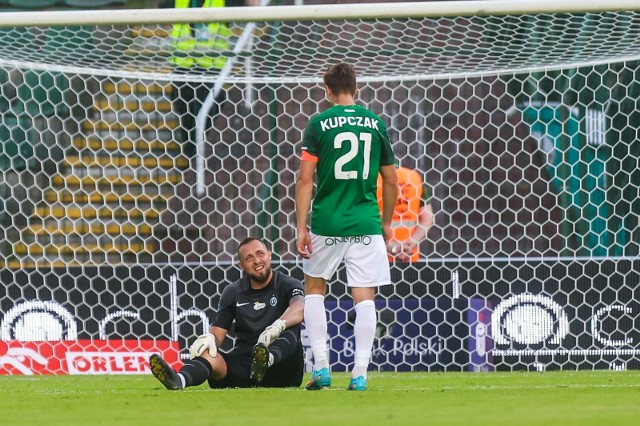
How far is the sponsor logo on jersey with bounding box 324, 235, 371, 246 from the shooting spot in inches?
209

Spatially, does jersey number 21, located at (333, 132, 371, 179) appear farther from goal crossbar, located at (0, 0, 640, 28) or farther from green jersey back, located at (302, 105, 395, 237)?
goal crossbar, located at (0, 0, 640, 28)

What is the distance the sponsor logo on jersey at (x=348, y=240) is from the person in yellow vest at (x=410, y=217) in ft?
8.52

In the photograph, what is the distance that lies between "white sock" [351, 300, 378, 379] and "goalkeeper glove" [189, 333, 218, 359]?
0.69 metres

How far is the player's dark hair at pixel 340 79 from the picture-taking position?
5.28m

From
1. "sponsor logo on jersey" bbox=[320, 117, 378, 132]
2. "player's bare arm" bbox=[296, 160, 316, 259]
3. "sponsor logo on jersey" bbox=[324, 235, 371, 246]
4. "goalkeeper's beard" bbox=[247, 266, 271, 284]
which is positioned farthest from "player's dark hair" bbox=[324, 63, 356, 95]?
"goalkeeper's beard" bbox=[247, 266, 271, 284]

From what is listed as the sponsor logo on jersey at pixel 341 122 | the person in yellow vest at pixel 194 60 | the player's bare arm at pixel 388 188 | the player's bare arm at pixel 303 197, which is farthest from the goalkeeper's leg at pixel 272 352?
the person in yellow vest at pixel 194 60

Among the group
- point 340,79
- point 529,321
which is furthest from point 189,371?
point 529,321

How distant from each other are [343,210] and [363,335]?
1.76 feet

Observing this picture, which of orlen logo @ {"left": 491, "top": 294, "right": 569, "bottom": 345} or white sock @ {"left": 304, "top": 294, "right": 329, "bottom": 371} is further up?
white sock @ {"left": 304, "top": 294, "right": 329, "bottom": 371}

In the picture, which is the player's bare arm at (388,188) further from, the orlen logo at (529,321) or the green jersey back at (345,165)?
the orlen logo at (529,321)

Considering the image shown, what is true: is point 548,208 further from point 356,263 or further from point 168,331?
point 356,263

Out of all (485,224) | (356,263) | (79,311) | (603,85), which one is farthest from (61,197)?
(356,263)

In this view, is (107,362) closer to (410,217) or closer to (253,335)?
(253,335)

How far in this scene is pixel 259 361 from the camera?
17.1 ft
